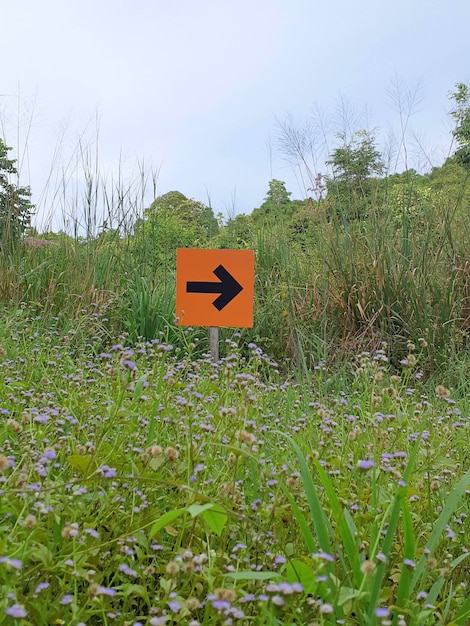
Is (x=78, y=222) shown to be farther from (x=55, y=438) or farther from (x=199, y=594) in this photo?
(x=199, y=594)

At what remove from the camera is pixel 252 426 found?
1.24m

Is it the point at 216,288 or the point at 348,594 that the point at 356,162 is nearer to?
the point at 216,288

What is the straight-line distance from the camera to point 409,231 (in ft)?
12.0

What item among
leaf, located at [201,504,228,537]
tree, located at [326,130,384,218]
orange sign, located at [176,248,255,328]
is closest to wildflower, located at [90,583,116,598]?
leaf, located at [201,504,228,537]

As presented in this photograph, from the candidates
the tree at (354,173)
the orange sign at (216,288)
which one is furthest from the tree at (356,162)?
the orange sign at (216,288)

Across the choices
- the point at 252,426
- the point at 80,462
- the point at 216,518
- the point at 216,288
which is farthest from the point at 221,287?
the point at 216,518

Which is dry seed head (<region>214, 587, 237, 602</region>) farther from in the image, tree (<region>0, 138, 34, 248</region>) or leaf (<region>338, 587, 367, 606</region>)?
tree (<region>0, 138, 34, 248</region>)

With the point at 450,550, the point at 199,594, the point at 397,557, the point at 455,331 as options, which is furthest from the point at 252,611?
the point at 455,331

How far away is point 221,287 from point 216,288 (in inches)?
1.0

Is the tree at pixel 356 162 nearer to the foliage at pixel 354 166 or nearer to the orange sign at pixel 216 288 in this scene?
the foliage at pixel 354 166

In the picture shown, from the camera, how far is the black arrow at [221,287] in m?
2.78

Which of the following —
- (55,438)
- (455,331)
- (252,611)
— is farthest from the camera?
(455,331)

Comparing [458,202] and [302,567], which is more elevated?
[458,202]

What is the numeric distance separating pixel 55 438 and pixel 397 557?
0.91 meters
